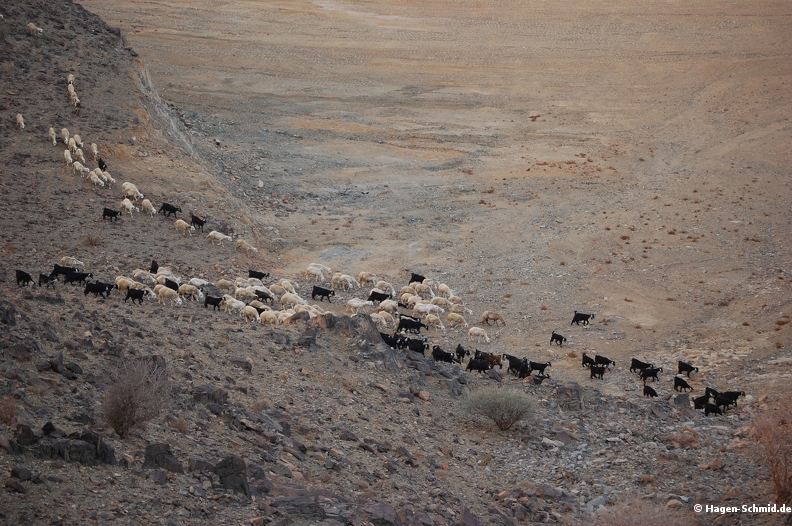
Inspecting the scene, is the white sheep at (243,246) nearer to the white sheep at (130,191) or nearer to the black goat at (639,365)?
the white sheep at (130,191)

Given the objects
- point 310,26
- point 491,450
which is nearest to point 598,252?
point 491,450

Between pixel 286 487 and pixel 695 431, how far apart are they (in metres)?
9.13

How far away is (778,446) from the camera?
13391 millimetres

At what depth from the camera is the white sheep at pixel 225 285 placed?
2222 cm

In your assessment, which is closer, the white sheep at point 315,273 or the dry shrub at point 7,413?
the dry shrub at point 7,413

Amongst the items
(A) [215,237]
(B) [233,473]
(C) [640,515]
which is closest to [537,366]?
(C) [640,515]

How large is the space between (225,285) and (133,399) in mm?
11729

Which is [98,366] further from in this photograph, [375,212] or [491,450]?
[375,212]

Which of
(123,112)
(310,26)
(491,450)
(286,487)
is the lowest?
(491,450)

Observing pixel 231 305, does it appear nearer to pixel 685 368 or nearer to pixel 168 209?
pixel 168 209

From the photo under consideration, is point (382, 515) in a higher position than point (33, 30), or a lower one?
lower

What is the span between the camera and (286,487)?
1105 cm

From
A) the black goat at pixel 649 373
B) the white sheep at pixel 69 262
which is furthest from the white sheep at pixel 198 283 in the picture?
the black goat at pixel 649 373

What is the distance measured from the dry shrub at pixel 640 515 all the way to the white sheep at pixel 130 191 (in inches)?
745
